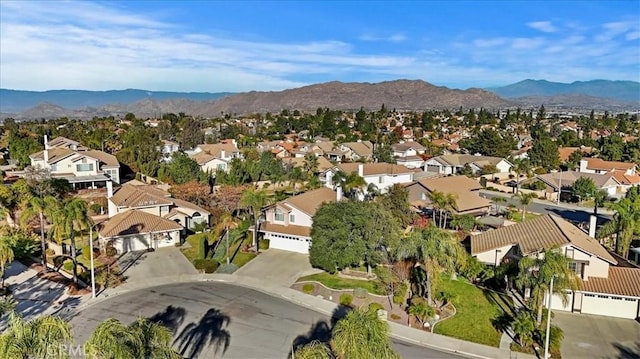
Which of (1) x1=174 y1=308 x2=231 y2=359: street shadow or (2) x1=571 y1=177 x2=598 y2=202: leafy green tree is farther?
(2) x1=571 y1=177 x2=598 y2=202: leafy green tree

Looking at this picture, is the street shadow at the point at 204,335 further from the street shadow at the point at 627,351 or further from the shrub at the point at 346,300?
the street shadow at the point at 627,351

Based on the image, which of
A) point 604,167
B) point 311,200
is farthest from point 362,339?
point 604,167

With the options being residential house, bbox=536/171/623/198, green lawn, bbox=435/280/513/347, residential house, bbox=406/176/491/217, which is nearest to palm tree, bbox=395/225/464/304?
green lawn, bbox=435/280/513/347

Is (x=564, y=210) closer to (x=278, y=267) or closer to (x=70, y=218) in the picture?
(x=278, y=267)

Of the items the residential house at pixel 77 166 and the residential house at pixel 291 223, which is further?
the residential house at pixel 77 166

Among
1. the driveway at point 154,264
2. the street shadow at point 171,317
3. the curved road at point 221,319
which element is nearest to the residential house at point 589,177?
the curved road at point 221,319

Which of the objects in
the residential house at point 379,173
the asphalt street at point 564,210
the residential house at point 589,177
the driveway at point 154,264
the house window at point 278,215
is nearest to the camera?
the driveway at point 154,264

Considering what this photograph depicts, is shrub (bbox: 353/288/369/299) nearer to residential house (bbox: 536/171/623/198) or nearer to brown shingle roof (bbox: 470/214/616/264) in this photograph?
brown shingle roof (bbox: 470/214/616/264)
